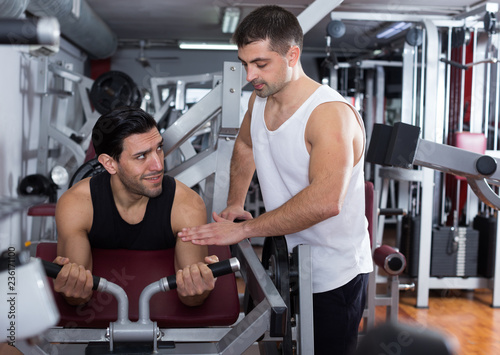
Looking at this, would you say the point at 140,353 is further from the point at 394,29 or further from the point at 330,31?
the point at 394,29

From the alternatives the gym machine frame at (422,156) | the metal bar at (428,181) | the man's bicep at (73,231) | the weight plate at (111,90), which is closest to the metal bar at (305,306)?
the gym machine frame at (422,156)

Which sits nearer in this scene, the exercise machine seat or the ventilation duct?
the exercise machine seat

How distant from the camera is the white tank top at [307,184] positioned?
1.35 meters

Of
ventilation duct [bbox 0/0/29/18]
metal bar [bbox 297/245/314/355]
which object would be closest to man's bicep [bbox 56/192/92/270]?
metal bar [bbox 297/245/314/355]

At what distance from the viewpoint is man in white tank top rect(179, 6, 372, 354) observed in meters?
1.23

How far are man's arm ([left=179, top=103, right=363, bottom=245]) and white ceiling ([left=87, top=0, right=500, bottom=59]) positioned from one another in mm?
2635

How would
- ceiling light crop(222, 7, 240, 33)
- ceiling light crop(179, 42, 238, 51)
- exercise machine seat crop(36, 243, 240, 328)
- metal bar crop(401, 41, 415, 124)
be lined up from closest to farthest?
1. exercise machine seat crop(36, 243, 240, 328)
2. metal bar crop(401, 41, 415, 124)
3. ceiling light crop(222, 7, 240, 33)
4. ceiling light crop(179, 42, 238, 51)

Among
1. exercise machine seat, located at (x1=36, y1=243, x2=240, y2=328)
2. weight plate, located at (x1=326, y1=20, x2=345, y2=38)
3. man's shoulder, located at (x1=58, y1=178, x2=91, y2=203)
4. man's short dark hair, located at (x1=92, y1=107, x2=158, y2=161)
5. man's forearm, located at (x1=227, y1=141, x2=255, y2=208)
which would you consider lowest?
exercise machine seat, located at (x1=36, y1=243, x2=240, y2=328)

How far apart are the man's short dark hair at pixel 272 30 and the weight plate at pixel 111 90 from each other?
284 cm

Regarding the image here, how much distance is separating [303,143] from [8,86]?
3.13m

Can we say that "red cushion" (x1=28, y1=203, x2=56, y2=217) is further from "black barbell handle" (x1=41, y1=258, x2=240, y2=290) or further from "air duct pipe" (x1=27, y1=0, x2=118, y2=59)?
"black barbell handle" (x1=41, y1=258, x2=240, y2=290)

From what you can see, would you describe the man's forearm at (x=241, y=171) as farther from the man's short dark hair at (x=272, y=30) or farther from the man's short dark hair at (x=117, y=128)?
the man's short dark hair at (x=272, y=30)

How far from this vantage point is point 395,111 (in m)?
7.14

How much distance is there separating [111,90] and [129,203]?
8.62ft
